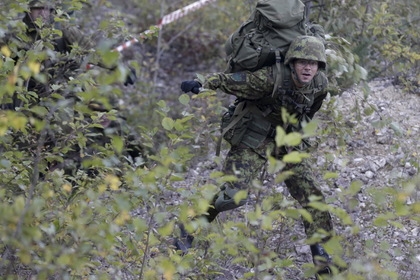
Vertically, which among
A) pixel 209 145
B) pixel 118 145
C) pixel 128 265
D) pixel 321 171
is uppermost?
pixel 118 145

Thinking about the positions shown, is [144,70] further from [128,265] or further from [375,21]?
[128,265]

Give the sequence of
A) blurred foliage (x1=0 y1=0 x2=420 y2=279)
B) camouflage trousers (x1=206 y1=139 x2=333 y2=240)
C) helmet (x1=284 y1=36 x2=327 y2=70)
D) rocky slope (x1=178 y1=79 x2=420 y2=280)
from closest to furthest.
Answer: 1. blurred foliage (x1=0 y1=0 x2=420 y2=279)
2. helmet (x1=284 y1=36 x2=327 y2=70)
3. camouflage trousers (x1=206 y1=139 x2=333 y2=240)
4. rocky slope (x1=178 y1=79 x2=420 y2=280)

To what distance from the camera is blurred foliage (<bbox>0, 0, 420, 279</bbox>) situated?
3.38 meters

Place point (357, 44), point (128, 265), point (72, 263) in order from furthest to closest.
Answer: point (357, 44), point (128, 265), point (72, 263)

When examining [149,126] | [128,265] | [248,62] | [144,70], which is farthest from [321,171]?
[144,70]

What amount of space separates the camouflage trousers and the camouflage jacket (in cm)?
35

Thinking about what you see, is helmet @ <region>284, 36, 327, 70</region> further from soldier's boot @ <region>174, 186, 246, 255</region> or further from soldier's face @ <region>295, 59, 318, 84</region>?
soldier's boot @ <region>174, 186, 246, 255</region>

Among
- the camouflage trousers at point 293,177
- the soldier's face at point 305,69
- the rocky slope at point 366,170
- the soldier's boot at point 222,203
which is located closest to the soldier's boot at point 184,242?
the soldier's boot at point 222,203

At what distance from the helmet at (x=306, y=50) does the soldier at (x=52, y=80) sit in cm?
120

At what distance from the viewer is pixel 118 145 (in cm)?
335

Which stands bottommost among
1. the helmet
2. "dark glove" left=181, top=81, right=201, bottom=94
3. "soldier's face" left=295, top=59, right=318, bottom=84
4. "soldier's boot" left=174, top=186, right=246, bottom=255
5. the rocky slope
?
the rocky slope

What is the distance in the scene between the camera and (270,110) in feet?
17.8

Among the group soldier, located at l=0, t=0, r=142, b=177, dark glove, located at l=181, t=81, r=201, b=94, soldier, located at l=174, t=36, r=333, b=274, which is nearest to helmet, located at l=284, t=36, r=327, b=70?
soldier, located at l=174, t=36, r=333, b=274

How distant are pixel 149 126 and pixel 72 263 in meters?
6.19
